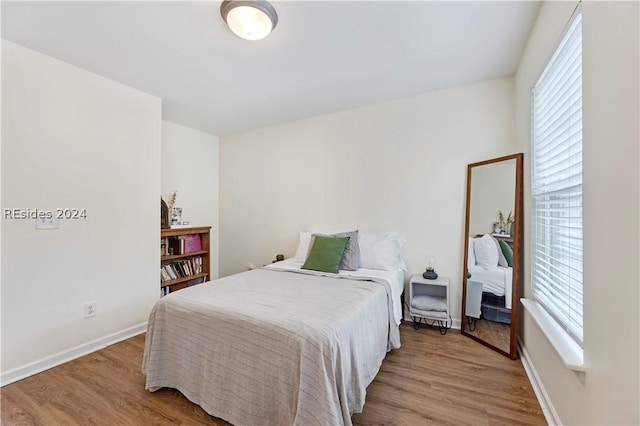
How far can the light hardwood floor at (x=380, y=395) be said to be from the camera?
1.65 meters

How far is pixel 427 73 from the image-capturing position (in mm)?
2588

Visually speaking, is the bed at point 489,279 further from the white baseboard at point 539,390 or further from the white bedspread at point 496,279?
the white baseboard at point 539,390

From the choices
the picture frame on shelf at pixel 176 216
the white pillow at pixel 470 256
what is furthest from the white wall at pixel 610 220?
the picture frame on shelf at pixel 176 216

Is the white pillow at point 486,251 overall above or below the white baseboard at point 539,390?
above

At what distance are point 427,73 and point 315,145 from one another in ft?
5.17

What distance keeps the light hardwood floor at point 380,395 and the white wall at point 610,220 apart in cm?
47

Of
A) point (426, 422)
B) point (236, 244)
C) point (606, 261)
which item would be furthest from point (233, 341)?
point (236, 244)

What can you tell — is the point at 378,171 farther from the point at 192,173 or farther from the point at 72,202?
the point at 72,202

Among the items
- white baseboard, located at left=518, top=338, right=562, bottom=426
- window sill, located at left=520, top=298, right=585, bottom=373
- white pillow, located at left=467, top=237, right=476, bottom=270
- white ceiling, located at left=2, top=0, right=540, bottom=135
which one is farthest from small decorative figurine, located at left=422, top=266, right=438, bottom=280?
white ceiling, located at left=2, top=0, right=540, bottom=135

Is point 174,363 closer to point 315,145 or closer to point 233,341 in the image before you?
point 233,341

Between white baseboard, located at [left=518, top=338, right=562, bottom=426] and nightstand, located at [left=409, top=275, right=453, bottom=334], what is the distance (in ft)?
2.13

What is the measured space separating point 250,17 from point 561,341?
8.10ft

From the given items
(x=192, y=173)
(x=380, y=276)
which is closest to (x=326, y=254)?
(x=380, y=276)

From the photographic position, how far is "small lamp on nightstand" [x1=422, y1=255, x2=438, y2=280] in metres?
2.88
